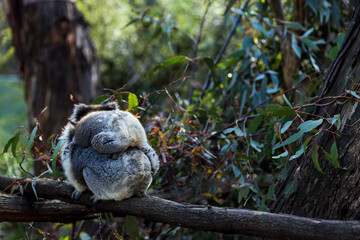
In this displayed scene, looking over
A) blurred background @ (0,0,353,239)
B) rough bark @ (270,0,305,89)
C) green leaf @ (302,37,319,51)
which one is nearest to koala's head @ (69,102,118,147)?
blurred background @ (0,0,353,239)

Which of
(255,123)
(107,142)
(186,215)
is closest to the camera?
(186,215)

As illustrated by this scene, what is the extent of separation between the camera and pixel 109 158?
185cm

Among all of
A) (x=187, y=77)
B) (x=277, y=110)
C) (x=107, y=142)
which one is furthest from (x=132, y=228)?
(x=277, y=110)

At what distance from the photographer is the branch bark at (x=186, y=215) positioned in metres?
1.39

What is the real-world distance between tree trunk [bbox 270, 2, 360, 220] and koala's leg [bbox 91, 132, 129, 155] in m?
0.93

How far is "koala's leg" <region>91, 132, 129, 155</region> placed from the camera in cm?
176

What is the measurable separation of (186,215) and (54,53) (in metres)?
4.09

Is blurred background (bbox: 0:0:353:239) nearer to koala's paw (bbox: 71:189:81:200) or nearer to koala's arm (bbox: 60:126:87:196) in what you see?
koala's arm (bbox: 60:126:87:196)

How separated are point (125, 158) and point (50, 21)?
3.88m

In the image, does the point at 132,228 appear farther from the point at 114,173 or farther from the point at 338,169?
the point at 338,169

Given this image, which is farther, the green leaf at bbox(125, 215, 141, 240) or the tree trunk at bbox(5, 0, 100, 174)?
the tree trunk at bbox(5, 0, 100, 174)

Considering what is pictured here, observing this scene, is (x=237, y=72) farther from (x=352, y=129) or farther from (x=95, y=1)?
(x=95, y=1)

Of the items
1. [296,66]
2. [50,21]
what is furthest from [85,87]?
[296,66]

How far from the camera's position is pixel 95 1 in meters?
6.73
